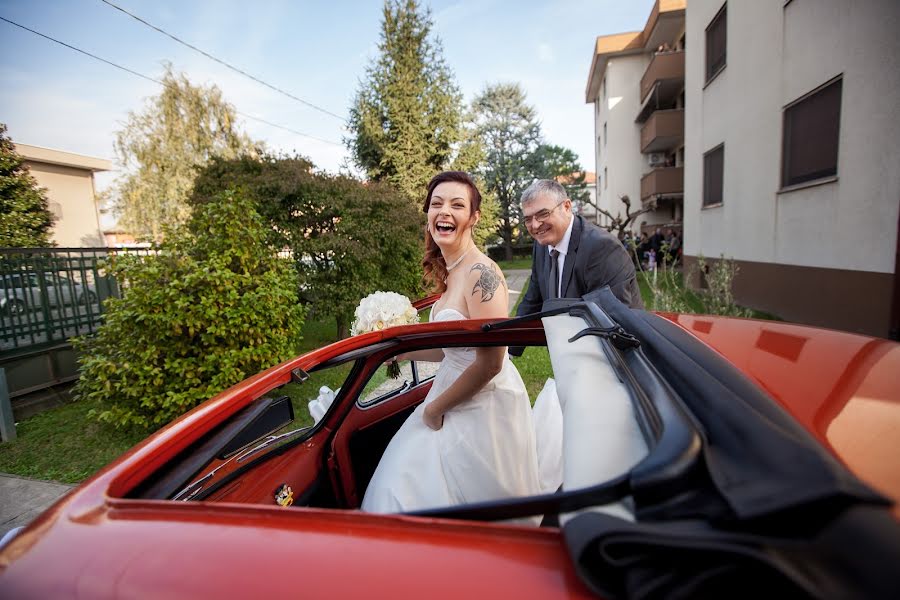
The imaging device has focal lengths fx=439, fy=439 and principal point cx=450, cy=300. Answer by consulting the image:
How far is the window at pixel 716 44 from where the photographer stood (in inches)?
398

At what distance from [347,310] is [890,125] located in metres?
7.83

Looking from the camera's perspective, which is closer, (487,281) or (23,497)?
(487,281)

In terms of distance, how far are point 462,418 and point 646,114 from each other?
24820 mm

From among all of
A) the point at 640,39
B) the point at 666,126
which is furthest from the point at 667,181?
the point at 640,39

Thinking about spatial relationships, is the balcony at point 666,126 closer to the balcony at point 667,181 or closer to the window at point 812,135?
the balcony at point 667,181

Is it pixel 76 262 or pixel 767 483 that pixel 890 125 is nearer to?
pixel 767 483

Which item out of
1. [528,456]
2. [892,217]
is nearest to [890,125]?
[892,217]

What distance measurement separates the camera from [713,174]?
36.1 feet

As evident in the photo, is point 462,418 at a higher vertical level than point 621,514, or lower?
lower

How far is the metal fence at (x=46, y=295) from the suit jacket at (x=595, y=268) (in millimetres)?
5006

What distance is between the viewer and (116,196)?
18.2m

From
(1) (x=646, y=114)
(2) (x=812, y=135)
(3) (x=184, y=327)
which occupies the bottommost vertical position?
(3) (x=184, y=327)

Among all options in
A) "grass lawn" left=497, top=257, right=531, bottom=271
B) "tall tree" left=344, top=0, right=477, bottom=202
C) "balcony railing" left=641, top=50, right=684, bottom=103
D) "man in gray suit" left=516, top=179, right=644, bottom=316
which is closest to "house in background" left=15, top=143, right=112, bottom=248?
"tall tree" left=344, top=0, right=477, bottom=202

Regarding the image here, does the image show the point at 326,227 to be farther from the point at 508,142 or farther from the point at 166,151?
the point at 508,142
